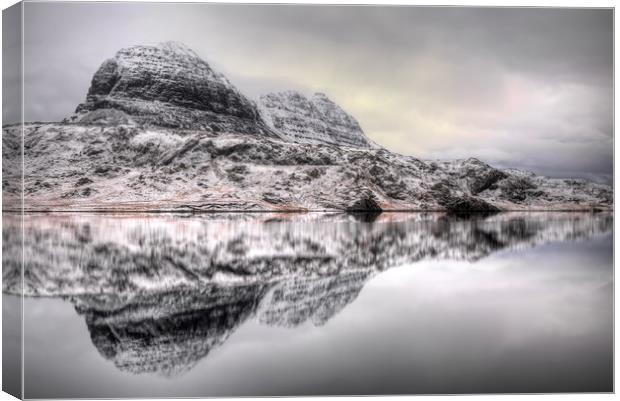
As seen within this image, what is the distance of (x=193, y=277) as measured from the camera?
11.2 meters

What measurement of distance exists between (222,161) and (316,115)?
524 inches

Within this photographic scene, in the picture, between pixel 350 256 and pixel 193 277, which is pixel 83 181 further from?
pixel 193 277

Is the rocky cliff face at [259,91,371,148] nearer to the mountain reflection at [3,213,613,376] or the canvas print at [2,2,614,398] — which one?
the canvas print at [2,2,614,398]

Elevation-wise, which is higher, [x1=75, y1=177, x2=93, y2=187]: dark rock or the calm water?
[x1=75, y1=177, x2=93, y2=187]: dark rock

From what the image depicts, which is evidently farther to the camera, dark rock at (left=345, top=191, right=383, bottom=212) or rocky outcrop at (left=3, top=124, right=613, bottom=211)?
dark rock at (left=345, top=191, right=383, bottom=212)

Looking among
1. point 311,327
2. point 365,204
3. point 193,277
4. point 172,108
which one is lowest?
point 311,327

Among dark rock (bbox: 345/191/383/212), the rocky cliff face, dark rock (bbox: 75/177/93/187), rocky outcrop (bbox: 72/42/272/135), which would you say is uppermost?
rocky outcrop (bbox: 72/42/272/135)

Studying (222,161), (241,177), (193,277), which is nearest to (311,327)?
(193,277)

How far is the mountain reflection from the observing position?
7345 mm

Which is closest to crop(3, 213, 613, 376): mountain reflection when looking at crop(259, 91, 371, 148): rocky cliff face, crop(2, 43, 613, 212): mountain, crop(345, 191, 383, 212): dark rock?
crop(259, 91, 371, 148): rocky cliff face

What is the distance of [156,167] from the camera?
51.6 metres

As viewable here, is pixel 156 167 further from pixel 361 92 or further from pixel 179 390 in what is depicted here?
pixel 179 390

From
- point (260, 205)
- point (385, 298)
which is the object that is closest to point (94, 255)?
point (385, 298)

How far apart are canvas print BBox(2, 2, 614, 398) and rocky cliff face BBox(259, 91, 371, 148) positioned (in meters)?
3.59
